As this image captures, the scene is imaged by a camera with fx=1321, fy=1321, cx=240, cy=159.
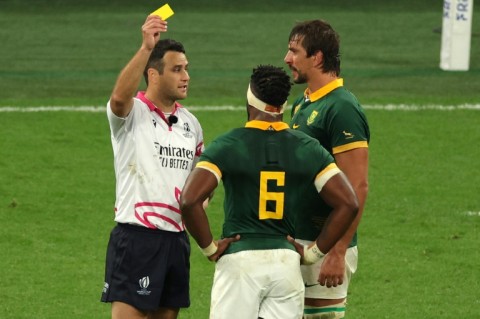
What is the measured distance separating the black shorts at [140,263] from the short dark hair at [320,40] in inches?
53.2

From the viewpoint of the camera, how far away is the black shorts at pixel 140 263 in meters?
7.82

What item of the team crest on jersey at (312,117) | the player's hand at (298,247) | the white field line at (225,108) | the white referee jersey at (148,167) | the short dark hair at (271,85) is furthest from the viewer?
the white field line at (225,108)

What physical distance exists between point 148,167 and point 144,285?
701 millimetres

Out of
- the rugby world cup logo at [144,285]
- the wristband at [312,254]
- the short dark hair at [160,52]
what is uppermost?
the short dark hair at [160,52]

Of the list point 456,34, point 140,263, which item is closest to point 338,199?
point 140,263

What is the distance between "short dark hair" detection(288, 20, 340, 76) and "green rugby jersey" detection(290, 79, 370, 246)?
0.41 ft

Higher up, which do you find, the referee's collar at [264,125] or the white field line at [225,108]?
the white field line at [225,108]

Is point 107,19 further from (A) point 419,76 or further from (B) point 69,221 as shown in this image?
(B) point 69,221

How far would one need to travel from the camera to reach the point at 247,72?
1998cm

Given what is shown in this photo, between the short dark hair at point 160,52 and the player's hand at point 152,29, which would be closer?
the player's hand at point 152,29

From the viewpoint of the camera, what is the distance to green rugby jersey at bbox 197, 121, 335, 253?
22.3 feet

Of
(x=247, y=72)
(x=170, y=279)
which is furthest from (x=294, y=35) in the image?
(x=247, y=72)

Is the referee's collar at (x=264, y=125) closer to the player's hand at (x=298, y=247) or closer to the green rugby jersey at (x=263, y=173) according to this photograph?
the green rugby jersey at (x=263, y=173)

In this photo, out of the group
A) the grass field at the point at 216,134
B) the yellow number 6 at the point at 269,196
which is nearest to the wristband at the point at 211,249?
the yellow number 6 at the point at 269,196
